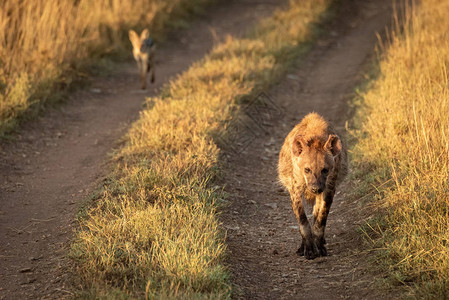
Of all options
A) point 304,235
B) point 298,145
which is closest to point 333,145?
point 298,145

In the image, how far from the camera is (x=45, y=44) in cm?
1042

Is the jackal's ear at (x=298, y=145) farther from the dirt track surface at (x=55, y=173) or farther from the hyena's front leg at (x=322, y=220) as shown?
the dirt track surface at (x=55, y=173)

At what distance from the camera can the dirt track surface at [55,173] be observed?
4711mm

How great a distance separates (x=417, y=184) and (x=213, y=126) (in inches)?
122

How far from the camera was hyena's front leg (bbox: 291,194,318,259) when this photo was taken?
197 inches

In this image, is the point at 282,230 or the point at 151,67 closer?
the point at 282,230

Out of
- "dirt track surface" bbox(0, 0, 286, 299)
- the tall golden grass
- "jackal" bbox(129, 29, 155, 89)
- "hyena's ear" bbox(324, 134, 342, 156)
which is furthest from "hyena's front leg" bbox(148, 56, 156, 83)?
"hyena's ear" bbox(324, 134, 342, 156)

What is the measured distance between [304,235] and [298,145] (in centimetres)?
79

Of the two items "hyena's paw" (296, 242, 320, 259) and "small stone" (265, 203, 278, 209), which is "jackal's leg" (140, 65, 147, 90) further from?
"hyena's paw" (296, 242, 320, 259)

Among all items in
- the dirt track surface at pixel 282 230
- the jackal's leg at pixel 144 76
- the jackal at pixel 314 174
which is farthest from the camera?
the jackal's leg at pixel 144 76

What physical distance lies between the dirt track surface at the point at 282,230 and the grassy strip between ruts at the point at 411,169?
0.84 feet

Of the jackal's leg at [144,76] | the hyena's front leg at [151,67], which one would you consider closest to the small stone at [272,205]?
the jackal's leg at [144,76]

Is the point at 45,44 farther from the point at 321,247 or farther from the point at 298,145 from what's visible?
the point at 321,247

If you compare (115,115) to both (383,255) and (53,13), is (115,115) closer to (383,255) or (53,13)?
(53,13)
